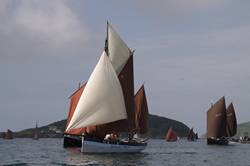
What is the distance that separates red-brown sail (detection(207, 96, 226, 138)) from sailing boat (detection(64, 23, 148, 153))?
A: 179ft

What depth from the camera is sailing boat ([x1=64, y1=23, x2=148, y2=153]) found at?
8019cm

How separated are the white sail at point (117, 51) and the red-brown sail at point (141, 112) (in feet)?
46.8

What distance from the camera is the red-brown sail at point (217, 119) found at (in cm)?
14250

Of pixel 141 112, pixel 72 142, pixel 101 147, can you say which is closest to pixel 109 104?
pixel 101 147

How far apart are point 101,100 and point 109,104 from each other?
1479 mm

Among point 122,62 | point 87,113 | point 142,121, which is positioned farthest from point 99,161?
point 142,121

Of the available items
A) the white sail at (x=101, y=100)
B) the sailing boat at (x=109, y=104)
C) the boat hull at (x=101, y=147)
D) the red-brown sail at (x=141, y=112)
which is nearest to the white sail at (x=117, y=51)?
the sailing boat at (x=109, y=104)

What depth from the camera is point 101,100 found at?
80938mm

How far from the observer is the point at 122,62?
3489 inches

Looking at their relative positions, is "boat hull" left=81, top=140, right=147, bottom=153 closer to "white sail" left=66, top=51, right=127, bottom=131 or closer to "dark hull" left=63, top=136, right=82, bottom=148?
"white sail" left=66, top=51, right=127, bottom=131

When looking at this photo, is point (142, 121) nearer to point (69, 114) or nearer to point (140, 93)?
point (140, 93)

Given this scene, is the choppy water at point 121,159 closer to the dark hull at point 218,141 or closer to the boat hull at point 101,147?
the boat hull at point 101,147

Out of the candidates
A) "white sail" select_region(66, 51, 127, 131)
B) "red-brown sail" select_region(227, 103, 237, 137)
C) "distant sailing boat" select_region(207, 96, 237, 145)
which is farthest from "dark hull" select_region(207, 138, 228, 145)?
"white sail" select_region(66, 51, 127, 131)

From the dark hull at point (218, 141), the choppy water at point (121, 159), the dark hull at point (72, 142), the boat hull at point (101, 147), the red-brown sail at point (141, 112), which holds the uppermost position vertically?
the red-brown sail at point (141, 112)
